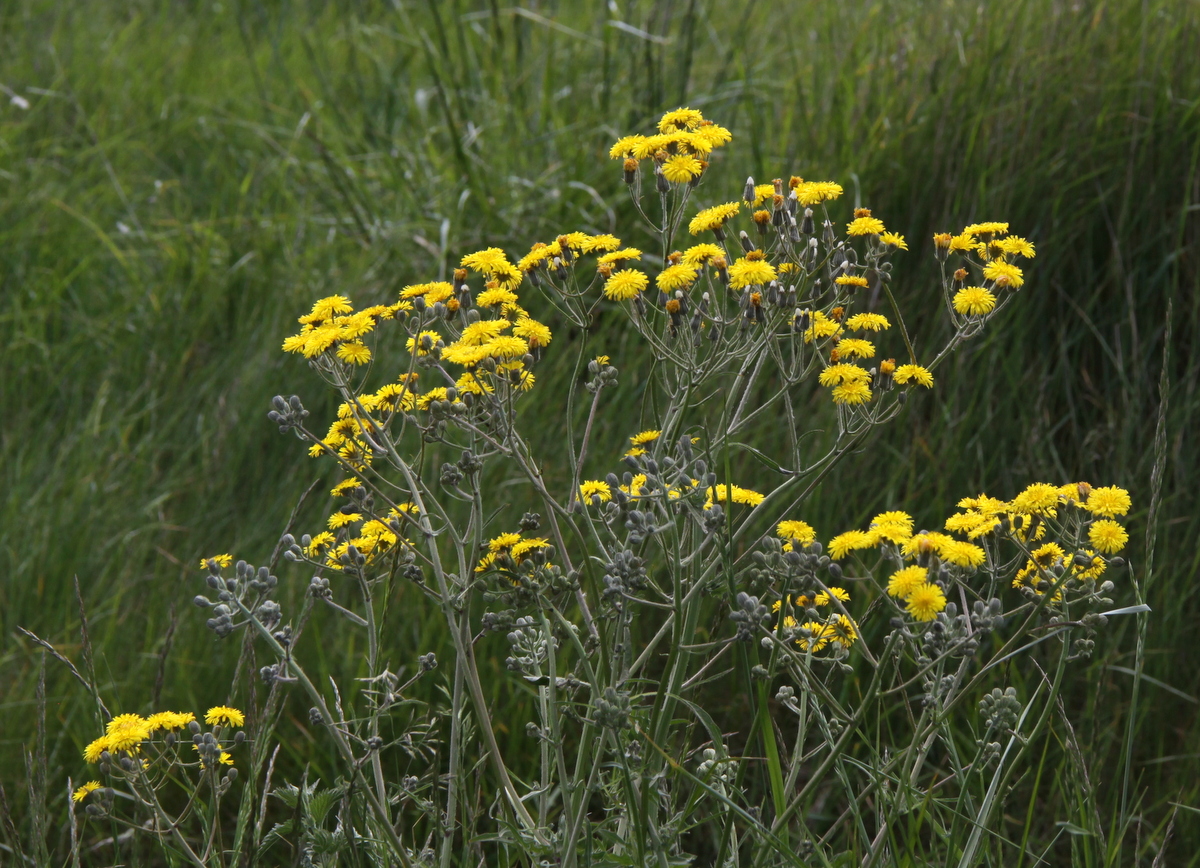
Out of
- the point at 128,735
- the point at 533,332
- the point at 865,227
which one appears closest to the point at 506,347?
the point at 533,332

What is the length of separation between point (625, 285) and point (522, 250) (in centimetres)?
250

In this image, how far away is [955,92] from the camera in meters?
4.01

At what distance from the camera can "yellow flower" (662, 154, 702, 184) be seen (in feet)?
6.21

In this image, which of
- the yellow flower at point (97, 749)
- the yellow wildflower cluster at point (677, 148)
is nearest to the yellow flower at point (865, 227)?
the yellow wildflower cluster at point (677, 148)

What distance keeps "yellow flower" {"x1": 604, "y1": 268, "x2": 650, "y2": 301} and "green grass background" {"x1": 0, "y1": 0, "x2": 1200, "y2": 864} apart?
90cm

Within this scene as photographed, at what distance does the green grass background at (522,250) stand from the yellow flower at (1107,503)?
0.11 meters

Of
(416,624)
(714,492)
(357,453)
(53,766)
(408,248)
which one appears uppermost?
(714,492)

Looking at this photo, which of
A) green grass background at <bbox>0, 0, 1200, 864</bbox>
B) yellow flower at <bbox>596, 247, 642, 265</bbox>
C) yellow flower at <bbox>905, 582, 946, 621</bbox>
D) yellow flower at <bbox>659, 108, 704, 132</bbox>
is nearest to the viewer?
yellow flower at <bbox>905, 582, 946, 621</bbox>

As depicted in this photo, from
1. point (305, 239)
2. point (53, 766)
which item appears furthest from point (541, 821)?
point (305, 239)

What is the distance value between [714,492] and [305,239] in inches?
144

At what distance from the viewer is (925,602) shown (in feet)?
4.75

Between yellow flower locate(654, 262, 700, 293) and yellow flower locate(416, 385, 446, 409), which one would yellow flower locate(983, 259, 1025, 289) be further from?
yellow flower locate(416, 385, 446, 409)

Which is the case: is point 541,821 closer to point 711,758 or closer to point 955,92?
point 711,758

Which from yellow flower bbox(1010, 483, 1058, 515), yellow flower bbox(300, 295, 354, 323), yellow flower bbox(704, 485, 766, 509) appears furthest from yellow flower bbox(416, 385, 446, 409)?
yellow flower bbox(1010, 483, 1058, 515)
